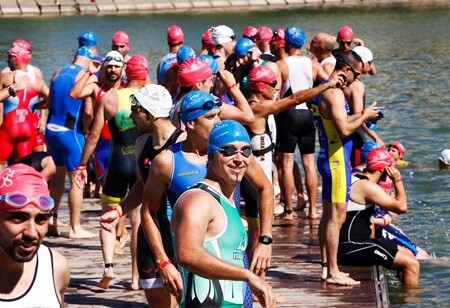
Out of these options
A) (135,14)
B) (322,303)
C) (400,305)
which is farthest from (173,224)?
(135,14)

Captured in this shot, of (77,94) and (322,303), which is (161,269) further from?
(77,94)

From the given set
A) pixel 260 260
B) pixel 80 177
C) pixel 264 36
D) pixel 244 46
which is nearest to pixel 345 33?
pixel 264 36

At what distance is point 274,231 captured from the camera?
1196 cm

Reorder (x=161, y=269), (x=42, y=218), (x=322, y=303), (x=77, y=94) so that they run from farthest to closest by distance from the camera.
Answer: (x=77, y=94) → (x=322, y=303) → (x=161, y=269) → (x=42, y=218)

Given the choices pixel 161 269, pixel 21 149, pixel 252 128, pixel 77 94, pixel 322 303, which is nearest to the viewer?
pixel 161 269

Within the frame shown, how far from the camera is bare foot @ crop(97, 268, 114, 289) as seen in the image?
9.59 metres

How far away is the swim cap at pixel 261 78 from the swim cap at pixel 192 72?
132 centimetres

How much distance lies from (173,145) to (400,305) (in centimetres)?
428

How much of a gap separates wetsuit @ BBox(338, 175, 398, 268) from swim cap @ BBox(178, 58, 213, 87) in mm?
2384

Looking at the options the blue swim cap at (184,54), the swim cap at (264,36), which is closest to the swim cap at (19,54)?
the blue swim cap at (184,54)

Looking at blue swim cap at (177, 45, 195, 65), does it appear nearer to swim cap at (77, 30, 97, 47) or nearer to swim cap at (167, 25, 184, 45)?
swim cap at (77, 30, 97, 47)

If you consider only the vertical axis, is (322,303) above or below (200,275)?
below

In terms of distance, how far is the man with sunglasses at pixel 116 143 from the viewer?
966cm

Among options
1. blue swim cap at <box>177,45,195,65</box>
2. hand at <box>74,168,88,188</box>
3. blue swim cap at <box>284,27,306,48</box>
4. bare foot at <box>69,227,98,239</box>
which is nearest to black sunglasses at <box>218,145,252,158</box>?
hand at <box>74,168,88,188</box>
